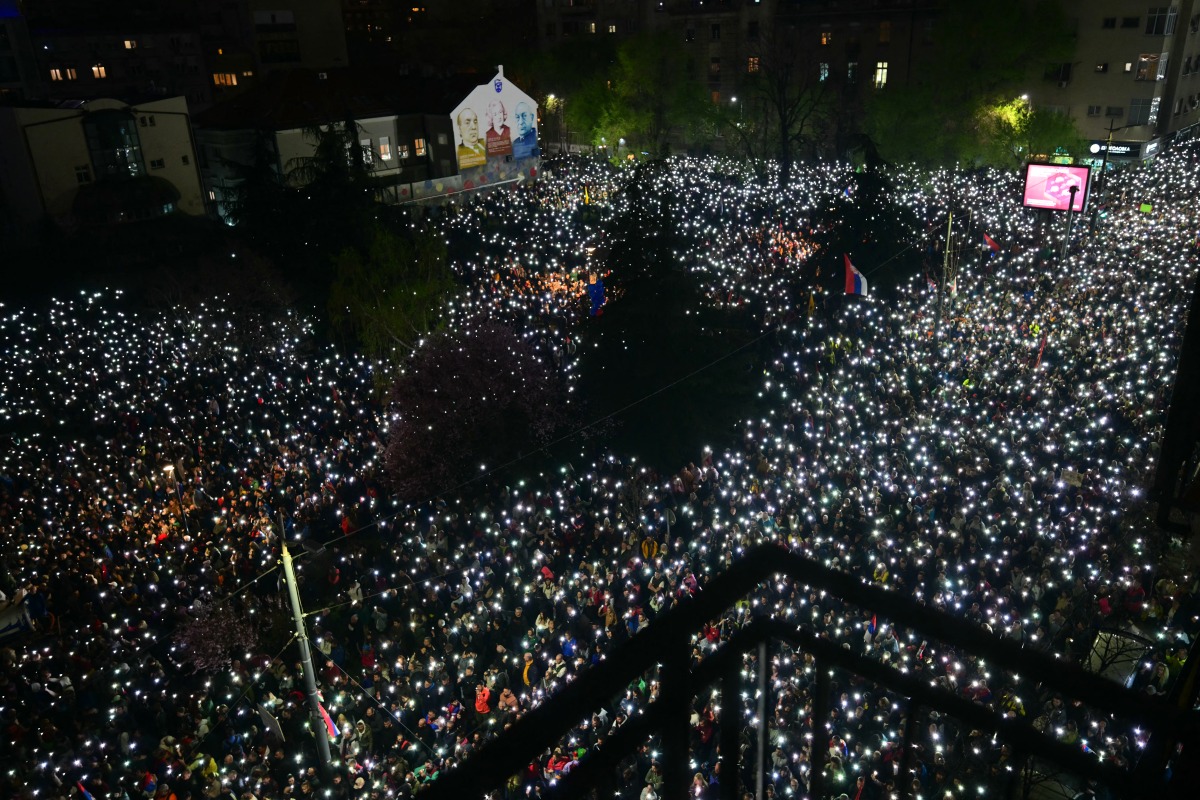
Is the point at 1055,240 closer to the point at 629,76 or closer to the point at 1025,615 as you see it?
the point at 1025,615

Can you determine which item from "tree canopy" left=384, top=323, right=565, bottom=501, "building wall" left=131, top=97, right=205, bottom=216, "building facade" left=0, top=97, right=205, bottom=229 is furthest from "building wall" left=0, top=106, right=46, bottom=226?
"tree canopy" left=384, top=323, right=565, bottom=501

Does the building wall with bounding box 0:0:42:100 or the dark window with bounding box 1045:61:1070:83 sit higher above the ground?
the building wall with bounding box 0:0:42:100

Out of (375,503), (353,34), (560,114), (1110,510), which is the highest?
(353,34)

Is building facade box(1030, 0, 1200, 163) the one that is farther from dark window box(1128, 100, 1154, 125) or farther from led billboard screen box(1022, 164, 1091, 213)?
led billboard screen box(1022, 164, 1091, 213)

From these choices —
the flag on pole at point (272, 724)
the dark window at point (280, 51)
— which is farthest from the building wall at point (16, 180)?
the flag on pole at point (272, 724)

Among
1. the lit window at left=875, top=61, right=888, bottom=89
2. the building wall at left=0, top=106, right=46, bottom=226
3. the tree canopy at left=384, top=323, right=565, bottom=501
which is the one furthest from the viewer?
the lit window at left=875, top=61, right=888, bottom=89

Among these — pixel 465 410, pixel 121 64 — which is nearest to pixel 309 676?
pixel 465 410

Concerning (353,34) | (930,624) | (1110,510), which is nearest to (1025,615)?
(1110,510)
